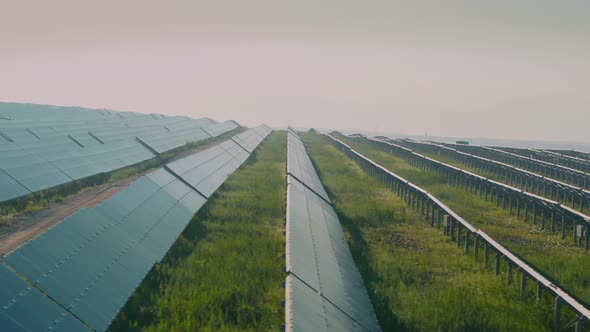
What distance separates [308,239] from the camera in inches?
416

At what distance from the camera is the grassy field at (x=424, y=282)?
862 centimetres

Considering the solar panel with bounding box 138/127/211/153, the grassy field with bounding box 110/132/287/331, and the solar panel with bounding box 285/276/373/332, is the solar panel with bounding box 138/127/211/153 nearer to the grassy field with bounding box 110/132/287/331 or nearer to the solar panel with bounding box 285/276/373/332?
the grassy field with bounding box 110/132/287/331

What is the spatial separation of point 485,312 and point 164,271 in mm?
5801

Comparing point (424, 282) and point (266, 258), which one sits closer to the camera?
point (424, 282)

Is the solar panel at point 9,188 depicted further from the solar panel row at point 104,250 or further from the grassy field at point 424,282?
the grassy field at point 424,282

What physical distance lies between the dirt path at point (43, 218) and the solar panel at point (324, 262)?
6564 mm

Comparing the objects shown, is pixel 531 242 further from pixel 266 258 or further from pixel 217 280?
pixel 217 280

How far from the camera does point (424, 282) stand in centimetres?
1081

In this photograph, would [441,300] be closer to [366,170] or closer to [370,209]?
[370,209]

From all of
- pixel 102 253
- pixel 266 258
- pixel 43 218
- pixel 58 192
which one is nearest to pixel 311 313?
pixel 102 253

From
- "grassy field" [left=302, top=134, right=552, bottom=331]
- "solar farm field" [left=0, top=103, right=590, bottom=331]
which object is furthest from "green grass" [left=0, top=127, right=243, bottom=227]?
"grassy field" [left=302, top=134, right=552, bottom=331]

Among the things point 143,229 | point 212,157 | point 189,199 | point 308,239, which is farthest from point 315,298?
point 212,157

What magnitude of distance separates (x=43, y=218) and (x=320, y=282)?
11.1 m

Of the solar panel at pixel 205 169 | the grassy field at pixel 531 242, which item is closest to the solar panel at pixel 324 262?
the grassy field at pixel 531 242
